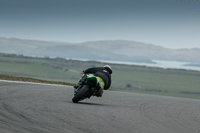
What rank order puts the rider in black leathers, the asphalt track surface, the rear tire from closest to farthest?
1. the asphalt track surface
2. the rear tire
3. the rider in black leathers

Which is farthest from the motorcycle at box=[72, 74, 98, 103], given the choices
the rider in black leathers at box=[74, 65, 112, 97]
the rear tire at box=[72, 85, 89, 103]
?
the rider in black leathers at box=[74, 65, 112, 97]

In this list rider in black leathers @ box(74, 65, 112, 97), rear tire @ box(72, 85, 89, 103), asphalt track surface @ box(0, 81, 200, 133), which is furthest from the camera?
rider in black leathers @ box(74, 65, 112, 97)

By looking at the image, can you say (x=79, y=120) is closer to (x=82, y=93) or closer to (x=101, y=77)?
(x=82, y=93)

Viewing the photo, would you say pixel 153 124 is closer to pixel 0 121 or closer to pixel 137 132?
pixel 137 132

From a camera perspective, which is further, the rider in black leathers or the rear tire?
the rider in black leathers

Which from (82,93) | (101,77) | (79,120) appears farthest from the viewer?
(101,77)

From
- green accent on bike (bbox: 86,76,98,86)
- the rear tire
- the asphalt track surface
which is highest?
green accent on bike (bbox: 86,76,98,86)

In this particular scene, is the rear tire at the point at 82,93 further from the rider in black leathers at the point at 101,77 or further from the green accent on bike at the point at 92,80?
the rider in black leathers at the point at 101,77

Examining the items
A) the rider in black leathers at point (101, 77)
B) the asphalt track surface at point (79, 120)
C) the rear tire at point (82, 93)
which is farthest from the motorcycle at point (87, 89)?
the asphalt track surface at point (79, 120)

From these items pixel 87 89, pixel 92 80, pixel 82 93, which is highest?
pixel 92 80

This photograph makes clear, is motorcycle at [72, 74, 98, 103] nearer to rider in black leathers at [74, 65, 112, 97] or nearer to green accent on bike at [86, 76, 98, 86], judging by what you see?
green accent on bike at [86, 76, 98, 86]

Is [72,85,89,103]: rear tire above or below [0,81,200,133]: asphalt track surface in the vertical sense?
above

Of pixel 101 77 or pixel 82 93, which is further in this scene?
pixel 101 77

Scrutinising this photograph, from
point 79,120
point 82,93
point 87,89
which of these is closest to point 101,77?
point 87,89
